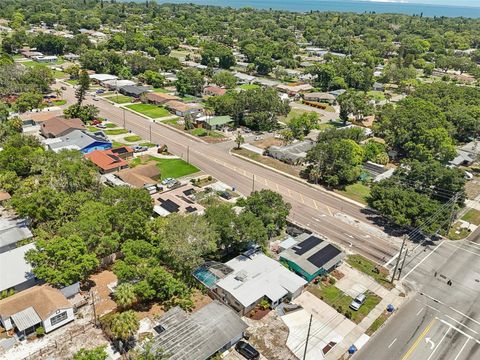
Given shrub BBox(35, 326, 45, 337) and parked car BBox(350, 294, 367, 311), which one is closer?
shrub BBox(35, 326, 45, 337)

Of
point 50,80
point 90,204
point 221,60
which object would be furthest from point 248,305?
point 221,60

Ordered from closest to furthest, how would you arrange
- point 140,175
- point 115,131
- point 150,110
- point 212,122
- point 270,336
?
point 270,336 < point 140,175 < point 115,131 < point 212,122 < point 150,110

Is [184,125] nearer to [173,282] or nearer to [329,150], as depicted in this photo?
[329,150]

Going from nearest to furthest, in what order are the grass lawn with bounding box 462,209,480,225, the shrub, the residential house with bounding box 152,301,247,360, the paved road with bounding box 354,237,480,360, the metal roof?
the residential house with bounding box 152,301,247,360
the metal roof
the shrub
the paved road with bounding box 354,237,480,360
the grass lawn with bounding box 462,209,480,225

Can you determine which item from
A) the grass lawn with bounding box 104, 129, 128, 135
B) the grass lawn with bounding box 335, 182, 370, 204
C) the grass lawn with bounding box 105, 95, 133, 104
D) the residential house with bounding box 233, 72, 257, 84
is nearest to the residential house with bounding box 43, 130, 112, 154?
the grass lawn with bounding box 104, 129, 128, 135

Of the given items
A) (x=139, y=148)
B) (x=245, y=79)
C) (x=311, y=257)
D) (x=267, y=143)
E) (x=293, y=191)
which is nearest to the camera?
(x=311, y=257)

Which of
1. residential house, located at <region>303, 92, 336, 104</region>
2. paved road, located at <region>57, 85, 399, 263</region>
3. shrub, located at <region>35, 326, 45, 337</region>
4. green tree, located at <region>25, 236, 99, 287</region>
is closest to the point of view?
shrub, located at <region>35, 326, 45, 337</region>

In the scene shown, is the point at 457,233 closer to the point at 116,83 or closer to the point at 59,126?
the point at 59,126

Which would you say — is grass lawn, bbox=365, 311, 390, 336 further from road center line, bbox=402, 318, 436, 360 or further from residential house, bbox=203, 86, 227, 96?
residential house, bbox=203, 86, 227, 96

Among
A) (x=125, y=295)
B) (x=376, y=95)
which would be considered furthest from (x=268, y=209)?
(x=376, y=95)
